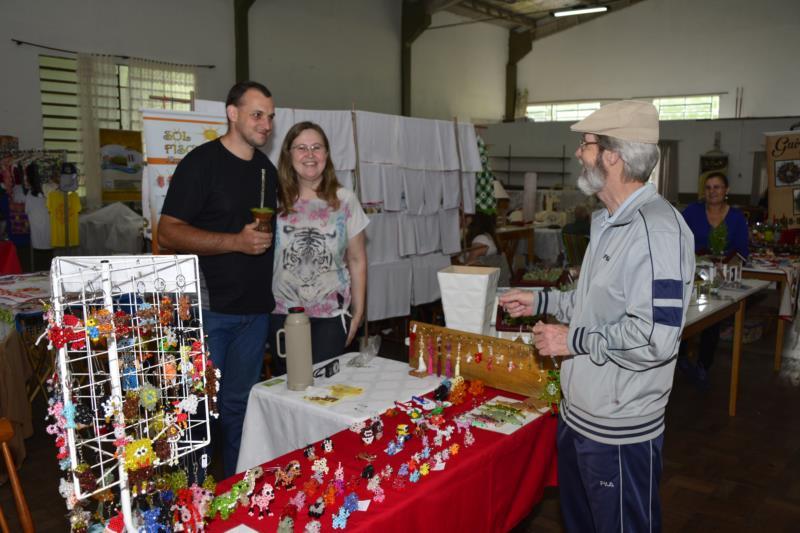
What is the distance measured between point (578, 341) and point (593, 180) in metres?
0.41

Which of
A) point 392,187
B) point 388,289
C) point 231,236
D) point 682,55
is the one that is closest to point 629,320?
point 231,236

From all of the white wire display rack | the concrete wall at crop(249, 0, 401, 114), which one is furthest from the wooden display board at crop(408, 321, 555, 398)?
the concrete wall at crop(249, 0, 401, 114)

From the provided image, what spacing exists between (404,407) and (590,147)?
3.17 ft

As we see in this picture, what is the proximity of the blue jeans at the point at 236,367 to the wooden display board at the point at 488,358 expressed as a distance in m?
0.59

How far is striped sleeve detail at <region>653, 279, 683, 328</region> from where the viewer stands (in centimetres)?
151

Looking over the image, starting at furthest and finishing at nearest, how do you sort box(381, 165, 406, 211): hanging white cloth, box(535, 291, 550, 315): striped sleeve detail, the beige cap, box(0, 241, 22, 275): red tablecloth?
box(381, 165, 406, 211): hanging white cloth, box(0, 241, 22, 275): red tablecloth, box(535, 291, 550, 315): striped sleeve detail, the beige cap

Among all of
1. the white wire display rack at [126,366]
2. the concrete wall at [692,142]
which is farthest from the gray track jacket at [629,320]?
the concrete wall at [692,142]

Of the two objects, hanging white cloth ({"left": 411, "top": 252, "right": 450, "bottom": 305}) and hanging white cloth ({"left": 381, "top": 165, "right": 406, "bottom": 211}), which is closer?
hanging white cloth ({"left": 381, "top": 165, "right": 406, "bottom": 211})

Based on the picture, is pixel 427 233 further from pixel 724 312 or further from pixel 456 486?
pixel 456 486

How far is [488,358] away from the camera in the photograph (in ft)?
7.44

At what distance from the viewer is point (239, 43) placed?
995 cm

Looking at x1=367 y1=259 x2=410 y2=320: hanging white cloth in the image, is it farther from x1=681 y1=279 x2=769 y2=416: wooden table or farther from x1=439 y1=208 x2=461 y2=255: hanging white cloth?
x1=681 y1=279 x2=769 y2=416: wooden table

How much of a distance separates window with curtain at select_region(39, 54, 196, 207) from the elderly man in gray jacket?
7.74 metres

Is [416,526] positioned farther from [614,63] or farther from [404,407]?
[614,63]
